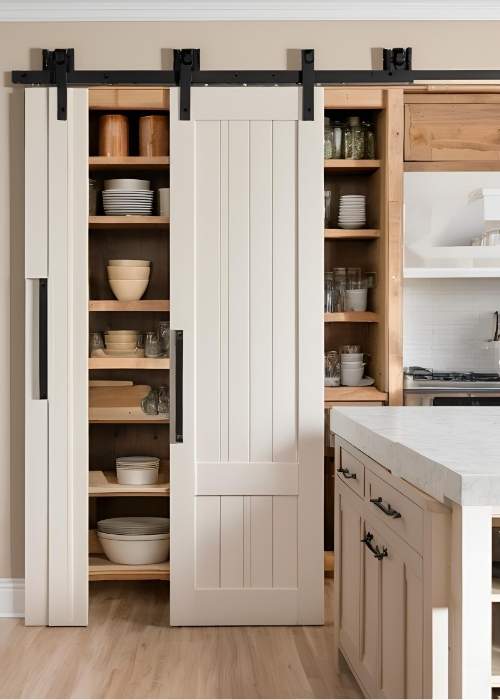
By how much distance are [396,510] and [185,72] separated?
227cm

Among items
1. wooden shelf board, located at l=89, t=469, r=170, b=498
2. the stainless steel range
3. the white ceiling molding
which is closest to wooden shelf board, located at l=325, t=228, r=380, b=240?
the stainless steel range

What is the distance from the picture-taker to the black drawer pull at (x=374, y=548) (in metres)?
2.23

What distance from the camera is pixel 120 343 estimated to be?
12.3 ft

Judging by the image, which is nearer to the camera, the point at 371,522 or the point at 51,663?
the point at 371,522

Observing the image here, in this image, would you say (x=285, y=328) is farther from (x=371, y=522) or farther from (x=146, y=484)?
(x=371, y=522)

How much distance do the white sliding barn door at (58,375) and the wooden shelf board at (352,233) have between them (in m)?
1.16

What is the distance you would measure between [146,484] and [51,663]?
35.0 inches

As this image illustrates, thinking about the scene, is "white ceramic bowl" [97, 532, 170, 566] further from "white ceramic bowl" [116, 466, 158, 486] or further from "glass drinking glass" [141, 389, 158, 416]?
"glass drinking glass" [141, 389, 158, 416]

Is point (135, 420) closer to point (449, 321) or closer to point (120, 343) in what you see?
point (120, 343)

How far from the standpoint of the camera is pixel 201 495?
11.6 feet

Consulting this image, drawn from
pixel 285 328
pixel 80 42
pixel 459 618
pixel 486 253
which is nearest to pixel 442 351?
pixel 486 253

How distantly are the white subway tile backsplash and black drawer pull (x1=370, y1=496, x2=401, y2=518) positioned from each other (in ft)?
→ 6.88

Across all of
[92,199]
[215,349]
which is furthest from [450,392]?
[92,199]

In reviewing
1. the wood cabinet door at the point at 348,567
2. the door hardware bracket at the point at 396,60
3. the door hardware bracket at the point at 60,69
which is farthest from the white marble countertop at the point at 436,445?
the door hardware bracket at the point at 60,69
